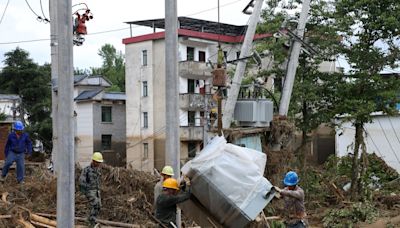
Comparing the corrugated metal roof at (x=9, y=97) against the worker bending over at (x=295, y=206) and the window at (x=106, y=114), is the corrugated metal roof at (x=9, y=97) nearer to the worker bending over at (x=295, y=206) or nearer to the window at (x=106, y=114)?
the window at (x=106, y=114)

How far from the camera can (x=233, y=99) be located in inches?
502

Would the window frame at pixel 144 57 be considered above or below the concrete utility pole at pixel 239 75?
above

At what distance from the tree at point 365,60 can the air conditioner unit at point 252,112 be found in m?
5.98

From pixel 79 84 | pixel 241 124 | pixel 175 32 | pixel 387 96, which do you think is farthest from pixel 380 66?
pixel 79 84

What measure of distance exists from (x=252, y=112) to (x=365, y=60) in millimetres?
7659

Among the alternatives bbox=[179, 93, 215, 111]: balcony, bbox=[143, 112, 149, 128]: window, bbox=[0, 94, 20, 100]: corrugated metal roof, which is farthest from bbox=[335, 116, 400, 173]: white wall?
bbox=[0, 94, 20, 100]: corrugated metal roof

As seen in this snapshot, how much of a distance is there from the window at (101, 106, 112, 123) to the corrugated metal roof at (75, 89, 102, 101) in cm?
147

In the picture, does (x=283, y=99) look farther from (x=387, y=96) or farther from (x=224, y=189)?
(x=224, y=189)

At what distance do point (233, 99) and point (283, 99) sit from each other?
2.06 meters

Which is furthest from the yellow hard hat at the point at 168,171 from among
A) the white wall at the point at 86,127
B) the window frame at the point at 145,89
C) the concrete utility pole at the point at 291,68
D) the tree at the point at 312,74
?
the white wall at the point at 86,127

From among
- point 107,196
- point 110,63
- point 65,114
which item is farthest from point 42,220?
point 110,63

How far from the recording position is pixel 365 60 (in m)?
19.0

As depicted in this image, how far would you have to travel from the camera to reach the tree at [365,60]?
60.3 feet

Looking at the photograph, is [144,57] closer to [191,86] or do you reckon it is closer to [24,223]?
[191,86]
